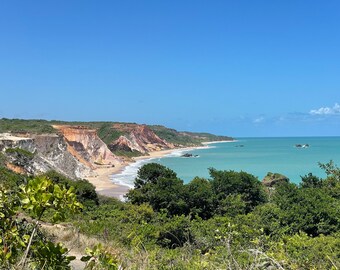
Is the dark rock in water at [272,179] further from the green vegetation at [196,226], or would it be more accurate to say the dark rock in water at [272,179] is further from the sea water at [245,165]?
the green vegetation at [196,226]

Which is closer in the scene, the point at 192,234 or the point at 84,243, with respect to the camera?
the point at 84,243

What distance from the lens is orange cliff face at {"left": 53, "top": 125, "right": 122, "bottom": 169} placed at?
209ft

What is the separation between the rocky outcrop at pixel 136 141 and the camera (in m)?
94.5

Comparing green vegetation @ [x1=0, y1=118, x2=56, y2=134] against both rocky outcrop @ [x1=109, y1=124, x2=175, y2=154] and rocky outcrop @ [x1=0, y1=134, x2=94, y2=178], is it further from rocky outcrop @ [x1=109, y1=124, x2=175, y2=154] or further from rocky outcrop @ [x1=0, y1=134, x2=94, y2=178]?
rocky outcrop @ [x1=109, y1=124, x2=175, y2=154]

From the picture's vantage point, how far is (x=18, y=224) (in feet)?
11.1

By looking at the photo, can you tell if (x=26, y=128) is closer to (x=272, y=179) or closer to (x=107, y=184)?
(x=107, y=184)

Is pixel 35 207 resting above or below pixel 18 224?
above

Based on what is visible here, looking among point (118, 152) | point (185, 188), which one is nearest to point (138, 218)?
point (185, 188)

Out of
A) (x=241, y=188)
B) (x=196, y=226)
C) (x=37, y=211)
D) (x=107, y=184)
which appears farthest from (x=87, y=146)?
(x=37, y=211)

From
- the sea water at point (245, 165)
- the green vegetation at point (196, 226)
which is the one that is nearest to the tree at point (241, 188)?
the green vegetation at point (196, 226)

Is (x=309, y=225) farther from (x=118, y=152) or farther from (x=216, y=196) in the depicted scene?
(x=118, y=152)

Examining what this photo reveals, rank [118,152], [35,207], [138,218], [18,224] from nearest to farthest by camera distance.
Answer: [35,207], [18,224], [138,218], [118,152]

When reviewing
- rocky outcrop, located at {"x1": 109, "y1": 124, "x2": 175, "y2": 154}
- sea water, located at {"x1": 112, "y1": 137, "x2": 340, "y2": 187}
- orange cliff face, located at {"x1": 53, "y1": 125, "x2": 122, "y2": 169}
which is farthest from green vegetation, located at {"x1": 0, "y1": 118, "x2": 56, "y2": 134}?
rocky outcrop, located at {"x1": 109, "y1": 124, "x2": 175, "y2": 154}

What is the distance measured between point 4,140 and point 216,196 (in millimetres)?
25258
